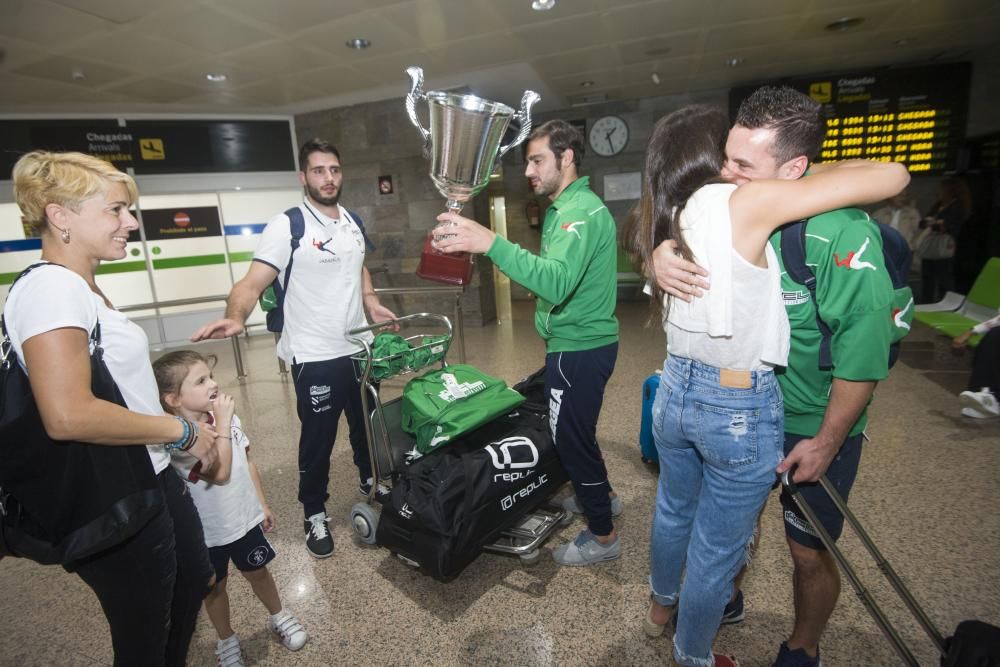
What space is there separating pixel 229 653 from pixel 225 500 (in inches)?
22.7

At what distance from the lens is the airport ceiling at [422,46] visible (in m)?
4.04

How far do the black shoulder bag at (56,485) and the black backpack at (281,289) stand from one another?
3.95ft

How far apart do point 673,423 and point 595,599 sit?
1028 mm

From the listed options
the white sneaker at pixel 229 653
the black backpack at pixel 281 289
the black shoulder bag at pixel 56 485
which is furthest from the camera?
the black backpack at pixel 281 289

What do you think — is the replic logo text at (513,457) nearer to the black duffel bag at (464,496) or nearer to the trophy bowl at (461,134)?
the black duffel bag at (464,496)

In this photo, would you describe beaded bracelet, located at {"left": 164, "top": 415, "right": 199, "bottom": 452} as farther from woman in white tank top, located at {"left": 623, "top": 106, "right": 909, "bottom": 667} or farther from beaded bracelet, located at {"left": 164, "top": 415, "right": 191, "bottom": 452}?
woman in white tank top, located at {"left": 623, "top": 106, "right": 909, "bottom": 667}

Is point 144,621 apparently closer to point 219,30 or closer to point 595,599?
point 595,599

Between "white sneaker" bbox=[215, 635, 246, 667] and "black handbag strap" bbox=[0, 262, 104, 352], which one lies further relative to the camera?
"white sneaker" bbox=[215, 635, 246, 667]

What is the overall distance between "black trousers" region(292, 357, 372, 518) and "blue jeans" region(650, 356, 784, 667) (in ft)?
4.98

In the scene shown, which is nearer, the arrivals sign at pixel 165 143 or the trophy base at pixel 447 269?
the trophy base at pixel 447 269

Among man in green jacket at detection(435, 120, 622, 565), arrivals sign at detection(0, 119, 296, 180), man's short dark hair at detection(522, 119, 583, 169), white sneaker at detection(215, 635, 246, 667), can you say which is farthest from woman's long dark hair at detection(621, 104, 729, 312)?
arrivals sign at detection(0, 119, 296, 180)

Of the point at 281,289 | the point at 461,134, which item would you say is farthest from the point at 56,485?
the point at 281,289

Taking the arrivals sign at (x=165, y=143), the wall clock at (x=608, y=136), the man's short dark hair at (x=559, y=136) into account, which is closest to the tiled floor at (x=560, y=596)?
the man's short dark hair at (x=559, y=136)

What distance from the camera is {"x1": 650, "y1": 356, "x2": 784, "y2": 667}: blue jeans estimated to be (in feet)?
3.84
